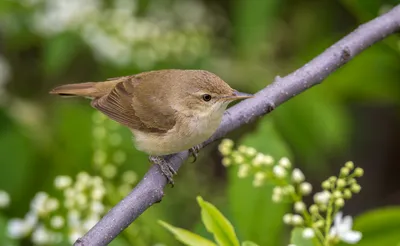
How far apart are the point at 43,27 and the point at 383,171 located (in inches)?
126

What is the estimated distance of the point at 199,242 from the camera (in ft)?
6.59

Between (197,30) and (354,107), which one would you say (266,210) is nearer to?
(197,30)

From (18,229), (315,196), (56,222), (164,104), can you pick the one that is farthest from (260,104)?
(18,229)

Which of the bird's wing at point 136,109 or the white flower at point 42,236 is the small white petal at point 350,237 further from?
the bird's wing at point 136,109

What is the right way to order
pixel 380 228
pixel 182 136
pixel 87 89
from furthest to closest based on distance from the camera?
1. pixel 87 89
2. pixel 182 136
3. pixel 380 228

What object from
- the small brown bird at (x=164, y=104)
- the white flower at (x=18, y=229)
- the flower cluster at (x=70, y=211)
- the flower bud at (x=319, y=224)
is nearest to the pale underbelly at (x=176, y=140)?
the small brown bird at (x=164, y=104)

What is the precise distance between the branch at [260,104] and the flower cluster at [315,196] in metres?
0.23

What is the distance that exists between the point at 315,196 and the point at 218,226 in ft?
0.97

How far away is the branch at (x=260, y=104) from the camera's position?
1.96 meters

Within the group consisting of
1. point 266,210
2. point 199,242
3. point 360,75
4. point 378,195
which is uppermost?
point 378,195

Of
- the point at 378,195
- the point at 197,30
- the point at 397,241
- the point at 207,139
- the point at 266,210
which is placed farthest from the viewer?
the point at 378,195

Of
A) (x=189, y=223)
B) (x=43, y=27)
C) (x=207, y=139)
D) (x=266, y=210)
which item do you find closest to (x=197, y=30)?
(x=43, y=27)

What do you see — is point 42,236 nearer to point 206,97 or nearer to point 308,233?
point 206,97

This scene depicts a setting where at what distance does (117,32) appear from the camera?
149 inches
